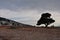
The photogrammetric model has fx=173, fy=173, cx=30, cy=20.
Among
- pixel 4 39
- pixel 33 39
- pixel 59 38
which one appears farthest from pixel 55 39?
pixel 4 39

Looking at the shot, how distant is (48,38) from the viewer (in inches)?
302

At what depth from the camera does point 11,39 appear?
764 centimetres

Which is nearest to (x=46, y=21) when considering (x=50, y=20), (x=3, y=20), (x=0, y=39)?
(x=50, y=20)

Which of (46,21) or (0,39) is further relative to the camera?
(46,21)

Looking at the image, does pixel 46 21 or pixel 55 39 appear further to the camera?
pixel 46 21

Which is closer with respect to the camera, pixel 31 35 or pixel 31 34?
pixel 31 35

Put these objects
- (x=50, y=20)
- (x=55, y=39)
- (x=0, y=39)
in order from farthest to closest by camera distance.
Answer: (x=50, y=20) < (x=0, y=39) < (x=55, y=39)

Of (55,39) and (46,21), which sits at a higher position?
(46,21)

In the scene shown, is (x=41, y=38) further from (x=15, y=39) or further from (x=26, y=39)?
(x=15, y=39)

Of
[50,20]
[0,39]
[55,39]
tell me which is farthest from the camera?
[50,20]

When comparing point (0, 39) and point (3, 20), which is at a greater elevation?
point (3, 20)

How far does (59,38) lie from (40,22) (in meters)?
26.7

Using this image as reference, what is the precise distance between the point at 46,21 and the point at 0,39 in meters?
27.3

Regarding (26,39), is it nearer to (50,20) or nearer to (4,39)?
(4,39)
